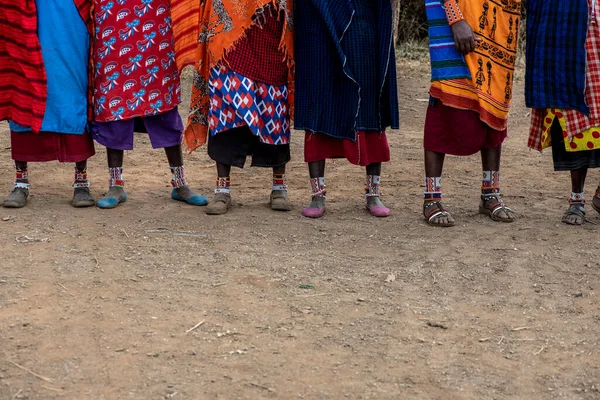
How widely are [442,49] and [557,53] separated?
0.64 meters

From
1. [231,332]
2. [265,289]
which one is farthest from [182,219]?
[231,332]

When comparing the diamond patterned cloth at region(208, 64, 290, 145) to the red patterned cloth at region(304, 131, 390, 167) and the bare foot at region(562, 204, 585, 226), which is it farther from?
the bare foot at region(562, 204, 585, 226)

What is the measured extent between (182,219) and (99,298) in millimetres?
1373

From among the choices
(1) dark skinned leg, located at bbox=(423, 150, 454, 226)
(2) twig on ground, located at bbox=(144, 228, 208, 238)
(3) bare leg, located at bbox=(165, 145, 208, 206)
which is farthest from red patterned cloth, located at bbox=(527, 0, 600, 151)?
(3) bare leg, located at bbox=(165, 145, 208, 206)

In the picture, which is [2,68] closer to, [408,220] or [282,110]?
[282,110]

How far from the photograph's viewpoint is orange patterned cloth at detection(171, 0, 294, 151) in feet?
16.1

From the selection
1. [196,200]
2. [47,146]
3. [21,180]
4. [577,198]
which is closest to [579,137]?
[577,198]

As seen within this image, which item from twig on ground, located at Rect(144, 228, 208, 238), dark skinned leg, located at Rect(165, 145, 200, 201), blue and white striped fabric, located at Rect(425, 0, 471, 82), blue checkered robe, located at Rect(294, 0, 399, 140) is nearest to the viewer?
twig on ground, located at Rect(144, 228, 208, 238)

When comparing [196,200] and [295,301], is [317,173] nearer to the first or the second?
[196,200]

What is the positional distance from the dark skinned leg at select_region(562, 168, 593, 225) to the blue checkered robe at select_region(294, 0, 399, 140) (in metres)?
1.12

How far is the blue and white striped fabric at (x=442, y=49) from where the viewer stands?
4852 millimetres

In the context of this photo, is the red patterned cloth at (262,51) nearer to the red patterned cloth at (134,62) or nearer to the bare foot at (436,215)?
the red patterned cloth at (134,62)

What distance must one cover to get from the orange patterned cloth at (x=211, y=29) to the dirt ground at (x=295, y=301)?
92cm

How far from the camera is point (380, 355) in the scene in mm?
3289
